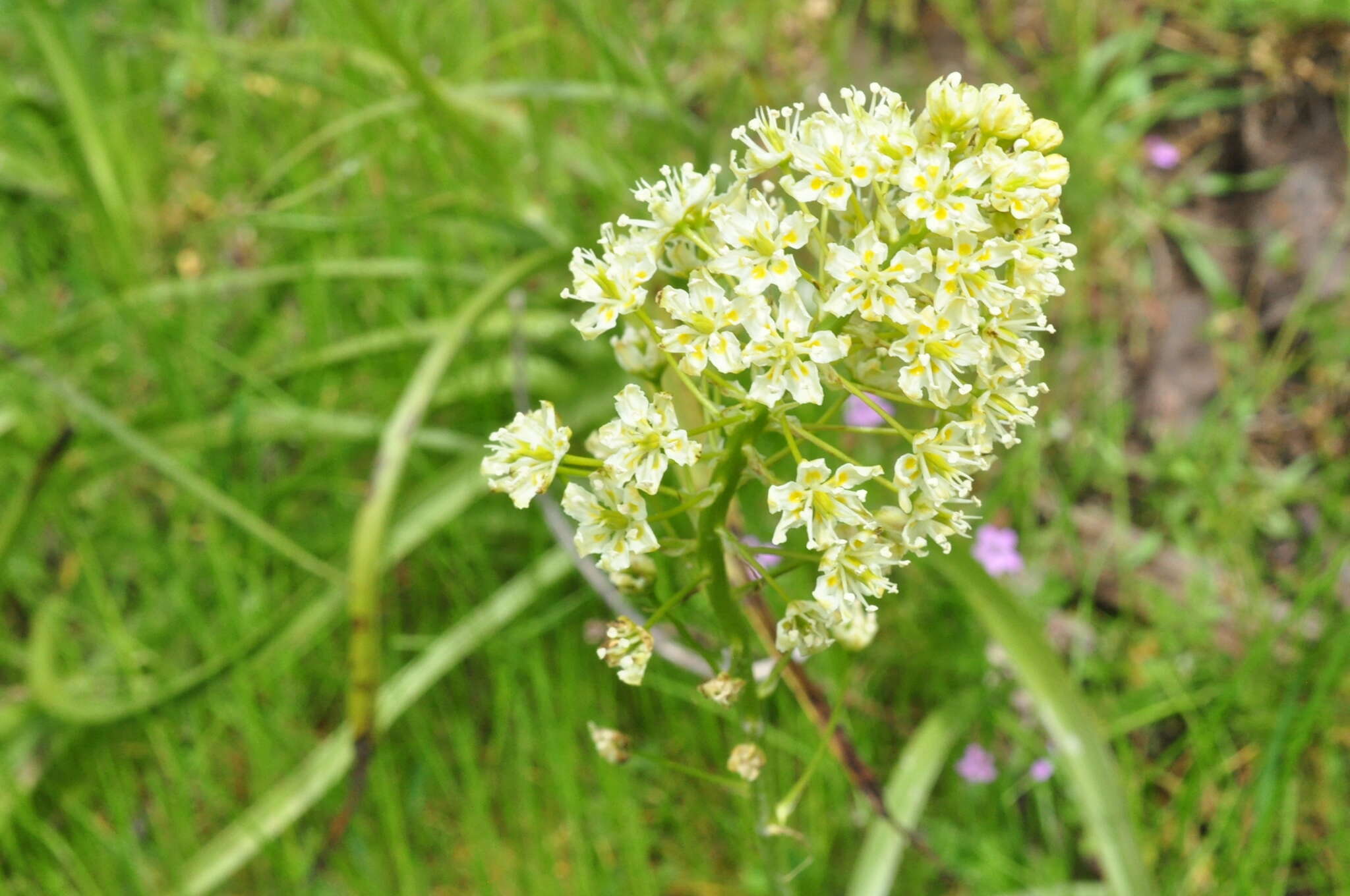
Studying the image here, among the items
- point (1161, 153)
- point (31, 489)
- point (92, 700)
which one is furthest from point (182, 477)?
point (1161, 153)

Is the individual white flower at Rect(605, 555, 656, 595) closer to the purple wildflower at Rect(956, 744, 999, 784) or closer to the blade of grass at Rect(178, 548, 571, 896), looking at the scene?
the blade of grass at Rect(178, 548, 571, 896)

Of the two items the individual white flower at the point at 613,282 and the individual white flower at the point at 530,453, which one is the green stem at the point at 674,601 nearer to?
the individual white flower at the point at 530,453

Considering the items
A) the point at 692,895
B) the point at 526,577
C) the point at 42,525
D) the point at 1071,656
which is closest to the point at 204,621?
the point at 42,525

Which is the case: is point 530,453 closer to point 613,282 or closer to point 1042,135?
point 613,282

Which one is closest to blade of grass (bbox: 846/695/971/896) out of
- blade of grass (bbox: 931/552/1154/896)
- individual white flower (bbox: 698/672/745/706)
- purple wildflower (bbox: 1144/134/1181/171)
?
blade of grass (bbox: 931/552/1154/896)

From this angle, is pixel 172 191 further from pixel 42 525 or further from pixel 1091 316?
pixel 1091 316
